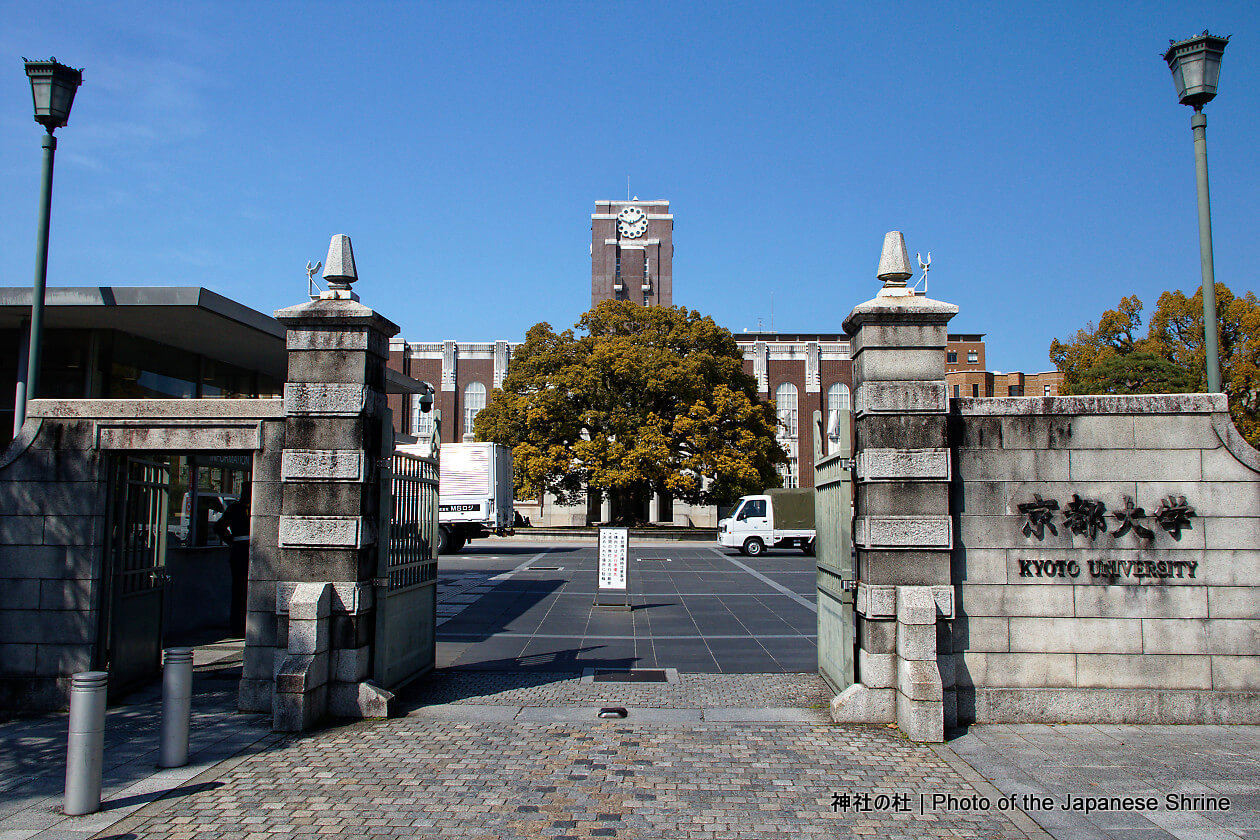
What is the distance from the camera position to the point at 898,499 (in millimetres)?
7203

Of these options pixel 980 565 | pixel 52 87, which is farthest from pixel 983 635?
pixel 52 87

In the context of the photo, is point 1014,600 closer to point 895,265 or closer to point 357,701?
point 895,265

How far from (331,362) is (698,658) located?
565 centimetres

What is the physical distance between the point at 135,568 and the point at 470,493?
18.9 m

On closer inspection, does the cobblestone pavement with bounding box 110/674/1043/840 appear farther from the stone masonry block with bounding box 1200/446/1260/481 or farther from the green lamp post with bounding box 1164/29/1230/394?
the green lamp post with bounding box 1164/29/1230/394

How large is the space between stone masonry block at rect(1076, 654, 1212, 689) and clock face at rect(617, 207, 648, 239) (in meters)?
76.8

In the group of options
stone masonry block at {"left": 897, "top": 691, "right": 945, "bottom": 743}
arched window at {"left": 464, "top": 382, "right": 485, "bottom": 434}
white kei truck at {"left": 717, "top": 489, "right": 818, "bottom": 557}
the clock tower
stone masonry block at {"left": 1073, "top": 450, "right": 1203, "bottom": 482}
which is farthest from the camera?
the clock tower

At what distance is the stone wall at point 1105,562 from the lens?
23.5 feet

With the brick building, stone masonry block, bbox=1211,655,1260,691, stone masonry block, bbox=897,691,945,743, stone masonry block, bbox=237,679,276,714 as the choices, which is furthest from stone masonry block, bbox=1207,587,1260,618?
the brick building

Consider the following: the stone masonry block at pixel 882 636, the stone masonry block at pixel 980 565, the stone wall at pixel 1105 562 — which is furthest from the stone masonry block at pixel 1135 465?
the stone masonry block at pixel 882 636

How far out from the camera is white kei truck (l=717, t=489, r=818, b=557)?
28.5m

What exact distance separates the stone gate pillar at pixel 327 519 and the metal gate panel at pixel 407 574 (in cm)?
14

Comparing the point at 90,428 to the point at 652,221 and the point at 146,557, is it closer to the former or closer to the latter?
the point at 146,557

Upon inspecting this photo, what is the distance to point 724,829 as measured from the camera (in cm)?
486
